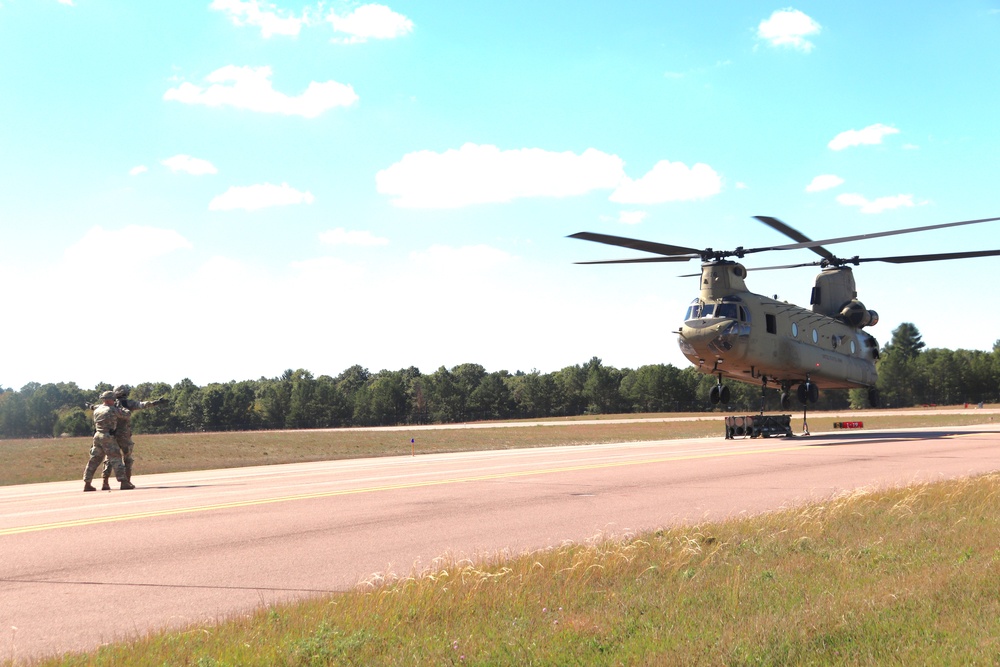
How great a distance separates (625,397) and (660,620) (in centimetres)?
15253

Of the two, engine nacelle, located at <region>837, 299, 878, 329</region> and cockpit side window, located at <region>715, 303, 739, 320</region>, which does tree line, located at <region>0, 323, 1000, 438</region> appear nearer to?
engine nacelle, located at <region>837, 299, 878, 329</region>

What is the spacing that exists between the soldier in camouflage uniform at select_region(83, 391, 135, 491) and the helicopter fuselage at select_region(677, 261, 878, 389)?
2019 centimetres

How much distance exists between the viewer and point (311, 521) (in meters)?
12.1

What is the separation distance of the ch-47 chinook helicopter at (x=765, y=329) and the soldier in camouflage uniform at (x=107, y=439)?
14519 mm

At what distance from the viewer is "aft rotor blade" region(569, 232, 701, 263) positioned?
26703 mm

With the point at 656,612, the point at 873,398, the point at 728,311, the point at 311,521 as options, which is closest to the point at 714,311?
the point at 728,311

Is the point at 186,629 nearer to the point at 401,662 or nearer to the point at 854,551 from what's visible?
the point at 401,662

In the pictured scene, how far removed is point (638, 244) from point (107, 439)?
17649 mm

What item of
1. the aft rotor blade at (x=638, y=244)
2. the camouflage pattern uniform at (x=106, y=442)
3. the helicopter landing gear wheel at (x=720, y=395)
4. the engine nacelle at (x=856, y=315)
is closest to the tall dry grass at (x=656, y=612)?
the camouflage pattern uniform at (x=106, y=442)

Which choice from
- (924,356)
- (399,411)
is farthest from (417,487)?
(924,356)

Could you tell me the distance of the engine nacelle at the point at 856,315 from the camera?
37.1 meters

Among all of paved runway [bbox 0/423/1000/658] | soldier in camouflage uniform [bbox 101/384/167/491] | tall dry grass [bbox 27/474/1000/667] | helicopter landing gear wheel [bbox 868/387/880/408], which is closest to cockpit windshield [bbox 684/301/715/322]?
paved runway [bbox 0/423/1000/658]

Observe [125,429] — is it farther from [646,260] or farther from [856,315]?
[856,315]

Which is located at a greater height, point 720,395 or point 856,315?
point 856,315
